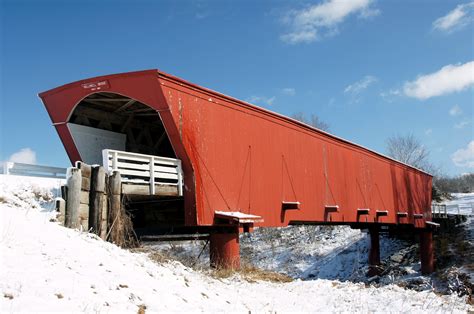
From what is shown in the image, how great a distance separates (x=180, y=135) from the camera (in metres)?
11.6

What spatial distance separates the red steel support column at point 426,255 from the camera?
26.2 meters

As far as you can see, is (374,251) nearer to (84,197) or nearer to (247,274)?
(247,274)

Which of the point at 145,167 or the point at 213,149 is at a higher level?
the point at 213,149

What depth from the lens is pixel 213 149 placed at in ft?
41.7

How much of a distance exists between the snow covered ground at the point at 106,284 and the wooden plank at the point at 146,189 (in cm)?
162

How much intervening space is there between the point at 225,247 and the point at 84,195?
447 centimetres

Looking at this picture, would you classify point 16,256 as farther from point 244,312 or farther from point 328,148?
point 328,148

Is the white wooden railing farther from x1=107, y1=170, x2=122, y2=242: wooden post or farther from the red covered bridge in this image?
x1=107, y1=170, x2=122, y2=242: wooden post

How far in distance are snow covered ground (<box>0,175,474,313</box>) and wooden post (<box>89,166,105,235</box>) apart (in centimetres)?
94

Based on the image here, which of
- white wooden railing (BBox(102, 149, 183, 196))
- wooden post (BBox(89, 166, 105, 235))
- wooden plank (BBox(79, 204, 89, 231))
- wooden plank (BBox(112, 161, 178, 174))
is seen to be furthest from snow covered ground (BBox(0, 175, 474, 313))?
wooden plank (BBox(112, 161, 178, 174))

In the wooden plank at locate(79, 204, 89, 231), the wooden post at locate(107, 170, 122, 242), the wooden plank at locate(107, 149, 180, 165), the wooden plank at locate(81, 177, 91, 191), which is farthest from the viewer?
the wooden plank at locate(107, 149, 180, 165)

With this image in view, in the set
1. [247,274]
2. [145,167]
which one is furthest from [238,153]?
[247,274]

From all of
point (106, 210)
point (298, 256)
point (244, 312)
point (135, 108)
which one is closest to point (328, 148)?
point (135, 108)

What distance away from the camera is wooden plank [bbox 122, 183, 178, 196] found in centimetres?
1078
